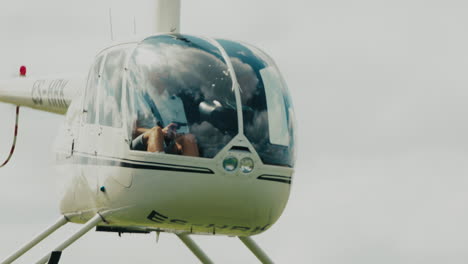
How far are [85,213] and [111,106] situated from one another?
7.90 ft

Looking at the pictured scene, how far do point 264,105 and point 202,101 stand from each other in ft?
3.70

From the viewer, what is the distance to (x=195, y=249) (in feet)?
92.0

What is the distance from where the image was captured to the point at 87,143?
926 inches

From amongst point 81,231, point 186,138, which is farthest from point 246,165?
A: point 81,231

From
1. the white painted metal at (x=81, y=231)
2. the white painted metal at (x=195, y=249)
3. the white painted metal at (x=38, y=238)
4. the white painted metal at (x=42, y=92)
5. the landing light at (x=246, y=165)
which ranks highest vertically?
the landing light at (x=246, y=165)

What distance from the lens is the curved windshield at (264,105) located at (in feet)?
72.3

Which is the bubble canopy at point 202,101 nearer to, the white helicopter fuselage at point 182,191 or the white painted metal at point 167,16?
the white helicopter fuselage at point 182,191

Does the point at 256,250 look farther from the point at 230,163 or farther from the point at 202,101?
the point at 202,101

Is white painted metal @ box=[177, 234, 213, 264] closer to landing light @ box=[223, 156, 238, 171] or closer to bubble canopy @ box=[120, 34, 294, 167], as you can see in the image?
bubble canopy @ box=[120, 34, 294, 167]

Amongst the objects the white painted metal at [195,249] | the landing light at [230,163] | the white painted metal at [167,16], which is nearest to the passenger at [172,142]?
the landing light at [230,163]

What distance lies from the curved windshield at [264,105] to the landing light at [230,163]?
0.43m

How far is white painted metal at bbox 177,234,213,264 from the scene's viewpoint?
27875mm

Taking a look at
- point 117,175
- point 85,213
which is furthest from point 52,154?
point 117,175

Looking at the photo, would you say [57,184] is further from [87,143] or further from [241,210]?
[241,210]
